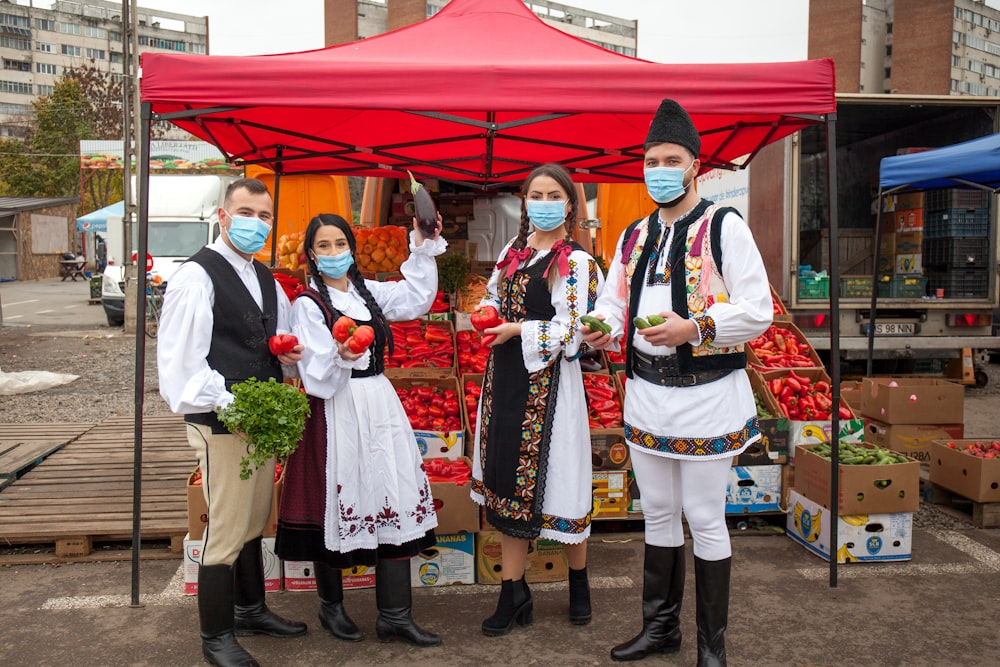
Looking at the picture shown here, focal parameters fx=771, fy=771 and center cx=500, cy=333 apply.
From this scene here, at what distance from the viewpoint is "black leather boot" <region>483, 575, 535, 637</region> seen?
3.50 m

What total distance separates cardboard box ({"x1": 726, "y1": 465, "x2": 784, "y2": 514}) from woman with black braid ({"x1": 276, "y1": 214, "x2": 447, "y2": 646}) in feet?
7.44

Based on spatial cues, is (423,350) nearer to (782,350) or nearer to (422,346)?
(422,346)

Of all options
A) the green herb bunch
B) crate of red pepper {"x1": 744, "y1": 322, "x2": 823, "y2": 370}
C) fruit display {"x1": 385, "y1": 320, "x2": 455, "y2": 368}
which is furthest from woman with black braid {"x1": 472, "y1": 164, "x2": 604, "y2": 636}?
crate of red pepper {"x1": 744, "y1": 322, "x2": 823, "y2": 370}

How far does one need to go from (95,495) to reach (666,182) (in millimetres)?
4174

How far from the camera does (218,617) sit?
10.2 ft

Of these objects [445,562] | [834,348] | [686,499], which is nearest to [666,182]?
[686,499]

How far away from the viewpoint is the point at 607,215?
8852 millimetres

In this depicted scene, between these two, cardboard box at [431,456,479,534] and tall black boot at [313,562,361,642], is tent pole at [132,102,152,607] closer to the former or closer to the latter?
tall black boot at [313,562,361,642]

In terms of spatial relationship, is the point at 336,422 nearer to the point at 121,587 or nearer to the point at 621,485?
the point at 121,587

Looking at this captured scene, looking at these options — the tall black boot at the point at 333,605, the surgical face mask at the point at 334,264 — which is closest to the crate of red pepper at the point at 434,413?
the tall black boot at the point at 333,605

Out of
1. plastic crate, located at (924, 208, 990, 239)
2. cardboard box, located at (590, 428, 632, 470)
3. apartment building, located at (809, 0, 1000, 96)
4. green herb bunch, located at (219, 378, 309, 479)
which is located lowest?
cardboard box, located at (590, 428, 632, 470)

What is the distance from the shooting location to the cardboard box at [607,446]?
469 centimetres

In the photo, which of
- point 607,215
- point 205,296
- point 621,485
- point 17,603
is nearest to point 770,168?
point 607,215

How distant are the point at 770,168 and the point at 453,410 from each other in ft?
18.2
